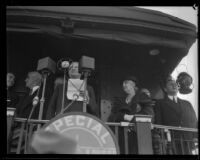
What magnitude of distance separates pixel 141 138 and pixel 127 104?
28.9 inches

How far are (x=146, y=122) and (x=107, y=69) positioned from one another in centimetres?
179

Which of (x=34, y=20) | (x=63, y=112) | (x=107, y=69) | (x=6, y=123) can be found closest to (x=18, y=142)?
(x=6, y=123)

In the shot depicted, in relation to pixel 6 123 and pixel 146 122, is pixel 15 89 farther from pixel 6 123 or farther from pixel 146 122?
pixel 146 122

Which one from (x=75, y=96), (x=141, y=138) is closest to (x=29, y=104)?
(x=75, y=96)

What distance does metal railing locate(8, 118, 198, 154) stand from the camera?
474 cm

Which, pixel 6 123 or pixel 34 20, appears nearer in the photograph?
pixel 6 123

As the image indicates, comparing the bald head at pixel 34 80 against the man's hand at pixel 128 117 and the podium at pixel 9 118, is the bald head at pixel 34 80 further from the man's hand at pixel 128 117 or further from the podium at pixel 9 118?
the man's hand at pixel 128 117

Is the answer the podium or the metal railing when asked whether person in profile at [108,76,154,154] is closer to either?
the metal railing

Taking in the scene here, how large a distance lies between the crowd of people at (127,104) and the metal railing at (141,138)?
82mm

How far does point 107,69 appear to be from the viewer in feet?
21.1

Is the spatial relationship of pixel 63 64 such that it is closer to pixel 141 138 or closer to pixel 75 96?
pixel 75 96

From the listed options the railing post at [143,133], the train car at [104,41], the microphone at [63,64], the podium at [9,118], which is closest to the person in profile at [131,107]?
the railing post at [143,133]

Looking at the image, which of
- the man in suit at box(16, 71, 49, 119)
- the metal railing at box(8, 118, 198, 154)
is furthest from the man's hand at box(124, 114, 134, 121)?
the man in suit at box(16, 71, 49, 119)

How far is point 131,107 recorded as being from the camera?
5363mm
